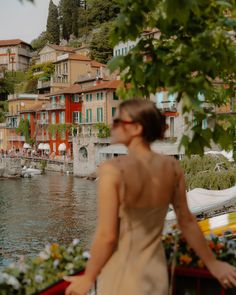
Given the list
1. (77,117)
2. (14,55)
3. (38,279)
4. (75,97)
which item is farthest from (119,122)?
(14,55)

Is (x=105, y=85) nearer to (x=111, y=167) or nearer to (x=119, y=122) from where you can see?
(x=119, y=122)

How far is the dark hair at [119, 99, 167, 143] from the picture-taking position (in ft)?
8.68

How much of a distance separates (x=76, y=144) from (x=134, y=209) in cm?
5493

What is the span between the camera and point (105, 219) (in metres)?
2.46

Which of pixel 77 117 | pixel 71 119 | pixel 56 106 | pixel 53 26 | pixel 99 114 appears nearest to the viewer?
pixel 99 114

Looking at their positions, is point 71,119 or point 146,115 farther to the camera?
point 71,119

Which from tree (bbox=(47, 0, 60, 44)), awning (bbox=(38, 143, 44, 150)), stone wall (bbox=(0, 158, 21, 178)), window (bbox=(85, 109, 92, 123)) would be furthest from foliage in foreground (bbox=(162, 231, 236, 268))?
tree (bbox=(47, 0, 60, 44))

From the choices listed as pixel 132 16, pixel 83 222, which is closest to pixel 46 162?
pixel 83 222

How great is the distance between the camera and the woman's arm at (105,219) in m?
2.44

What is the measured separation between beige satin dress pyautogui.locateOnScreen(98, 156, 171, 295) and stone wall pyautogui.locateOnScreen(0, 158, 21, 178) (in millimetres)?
54396

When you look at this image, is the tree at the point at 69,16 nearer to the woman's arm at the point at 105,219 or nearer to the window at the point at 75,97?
the window at the point at 75,97

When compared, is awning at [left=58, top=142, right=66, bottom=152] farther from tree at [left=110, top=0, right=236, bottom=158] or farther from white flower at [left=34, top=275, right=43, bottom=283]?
white flower at [left=34, top=275, right=43, bottom=283]

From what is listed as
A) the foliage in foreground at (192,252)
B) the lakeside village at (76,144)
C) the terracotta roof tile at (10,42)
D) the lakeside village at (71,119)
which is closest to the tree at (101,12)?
the lakeside village at (71,119)

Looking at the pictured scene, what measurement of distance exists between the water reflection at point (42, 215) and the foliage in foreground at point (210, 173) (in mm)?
5486
